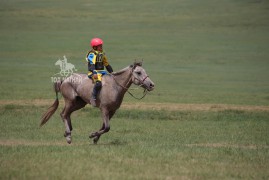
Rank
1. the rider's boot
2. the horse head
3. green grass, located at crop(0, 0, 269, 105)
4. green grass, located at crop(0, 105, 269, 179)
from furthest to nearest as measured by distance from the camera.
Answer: green grass, located at crop(0, 0, 269, 105)
the rider's boot
the horse head
green grass, located at crop(0, 105, 269, 179)

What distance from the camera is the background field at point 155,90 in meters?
10.6

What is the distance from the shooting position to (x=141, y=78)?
43.7 feet

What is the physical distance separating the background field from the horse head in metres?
1.15

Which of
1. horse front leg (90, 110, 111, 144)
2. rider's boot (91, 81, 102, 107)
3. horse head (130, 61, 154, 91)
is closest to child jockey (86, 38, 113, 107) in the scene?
rider's boot (91, 81, 102, 107)

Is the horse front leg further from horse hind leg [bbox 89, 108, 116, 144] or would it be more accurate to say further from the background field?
the background field

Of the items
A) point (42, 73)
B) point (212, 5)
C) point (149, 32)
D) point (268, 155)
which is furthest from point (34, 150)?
point (212, 5)

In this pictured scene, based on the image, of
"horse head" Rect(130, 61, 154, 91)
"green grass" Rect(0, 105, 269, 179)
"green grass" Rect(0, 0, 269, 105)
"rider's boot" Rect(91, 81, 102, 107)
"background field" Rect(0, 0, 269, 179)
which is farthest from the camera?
"green grass" Rect(0, 0, 269, 105)

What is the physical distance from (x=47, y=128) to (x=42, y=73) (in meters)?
20.7

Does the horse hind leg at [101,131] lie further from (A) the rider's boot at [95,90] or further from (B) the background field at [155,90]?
(A) the rider's boot at [95,90]

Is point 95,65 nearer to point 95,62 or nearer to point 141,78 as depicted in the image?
point 95,62

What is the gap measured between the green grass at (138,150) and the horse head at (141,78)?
1.11m

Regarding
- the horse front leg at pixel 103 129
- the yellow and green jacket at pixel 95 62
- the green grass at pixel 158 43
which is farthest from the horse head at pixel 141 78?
the green grass at pixel 158 43

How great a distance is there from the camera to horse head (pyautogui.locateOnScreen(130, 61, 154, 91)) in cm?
1324

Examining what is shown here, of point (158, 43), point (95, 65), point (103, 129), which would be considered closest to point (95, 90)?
point (95, 65)
